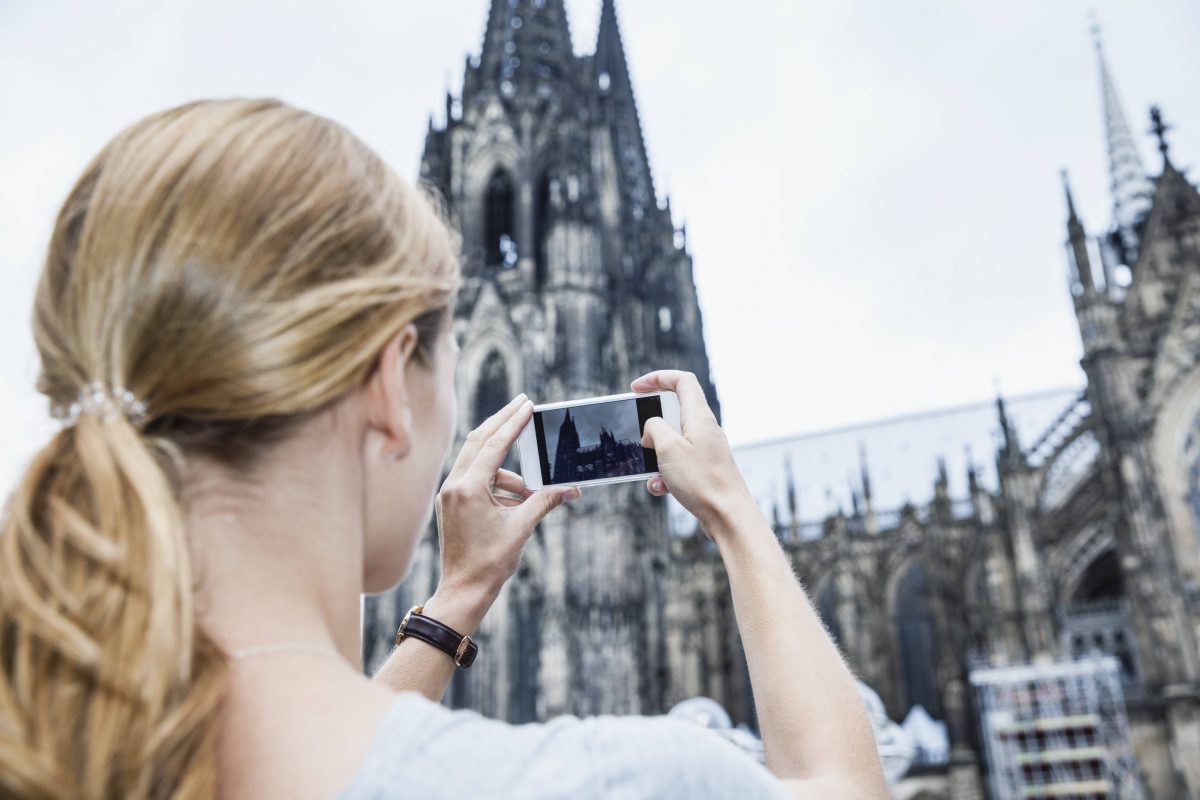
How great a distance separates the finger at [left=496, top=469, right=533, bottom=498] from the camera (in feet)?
4.24

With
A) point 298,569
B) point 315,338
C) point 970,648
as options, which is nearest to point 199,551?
point 298,569

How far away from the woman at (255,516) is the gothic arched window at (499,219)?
24.6m

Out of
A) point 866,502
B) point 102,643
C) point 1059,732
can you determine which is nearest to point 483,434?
point 102,643

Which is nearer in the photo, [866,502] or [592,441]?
[592,441]

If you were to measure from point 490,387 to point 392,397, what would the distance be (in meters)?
22.5

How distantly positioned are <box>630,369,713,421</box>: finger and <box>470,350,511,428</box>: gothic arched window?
21294 mm

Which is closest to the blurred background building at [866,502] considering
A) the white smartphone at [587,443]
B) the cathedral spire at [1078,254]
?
the cathedral spire at [1078,254]

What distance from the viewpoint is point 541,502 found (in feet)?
4.16

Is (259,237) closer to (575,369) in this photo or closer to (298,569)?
(298,569)

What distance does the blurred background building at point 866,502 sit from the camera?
56.5ft

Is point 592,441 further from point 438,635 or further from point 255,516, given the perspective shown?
point 255,516

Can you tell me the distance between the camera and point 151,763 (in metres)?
0.63

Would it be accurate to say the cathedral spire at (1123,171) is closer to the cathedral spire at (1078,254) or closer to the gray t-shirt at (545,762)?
the cathedral spire at (1078,254)

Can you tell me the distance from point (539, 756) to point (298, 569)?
0.78ft
